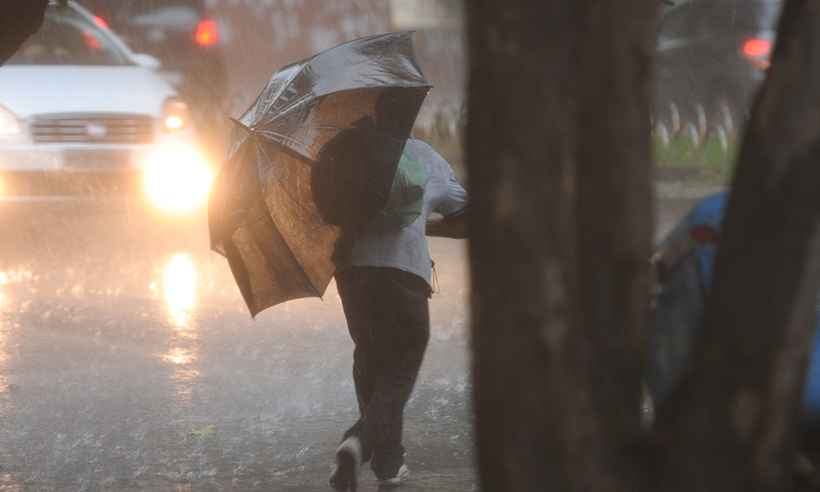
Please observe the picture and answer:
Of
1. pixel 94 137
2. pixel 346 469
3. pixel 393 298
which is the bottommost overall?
pixel 346 469

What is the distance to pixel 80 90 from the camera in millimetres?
13461

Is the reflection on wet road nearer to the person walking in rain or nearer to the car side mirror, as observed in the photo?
the person walking in rain

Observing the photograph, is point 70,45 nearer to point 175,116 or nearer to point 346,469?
point 175,116

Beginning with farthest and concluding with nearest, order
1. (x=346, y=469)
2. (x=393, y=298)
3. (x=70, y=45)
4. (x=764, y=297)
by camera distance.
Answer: (x=70, y=45) < (x=393, y=298) < (x=346, y=469) < (x=764, y=297)

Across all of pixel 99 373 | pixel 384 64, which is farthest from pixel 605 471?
pixel 99 373

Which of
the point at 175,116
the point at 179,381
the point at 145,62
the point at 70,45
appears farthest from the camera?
the point at 70,45

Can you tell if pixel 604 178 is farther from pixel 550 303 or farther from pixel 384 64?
pixel 384 64

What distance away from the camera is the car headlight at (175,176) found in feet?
44.2

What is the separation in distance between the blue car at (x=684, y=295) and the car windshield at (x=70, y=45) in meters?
10.5

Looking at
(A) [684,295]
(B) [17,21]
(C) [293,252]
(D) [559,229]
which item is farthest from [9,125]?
(D) [559,229]

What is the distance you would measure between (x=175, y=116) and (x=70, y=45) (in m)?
1.44

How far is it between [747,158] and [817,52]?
0.24 metres

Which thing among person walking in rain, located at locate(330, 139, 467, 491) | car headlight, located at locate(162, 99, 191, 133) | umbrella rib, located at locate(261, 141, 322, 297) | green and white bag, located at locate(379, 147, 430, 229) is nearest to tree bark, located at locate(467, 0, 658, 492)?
green and white bag, located at locate(379, 147, 430, 229)

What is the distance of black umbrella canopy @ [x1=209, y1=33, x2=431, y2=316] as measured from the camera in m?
5.86
